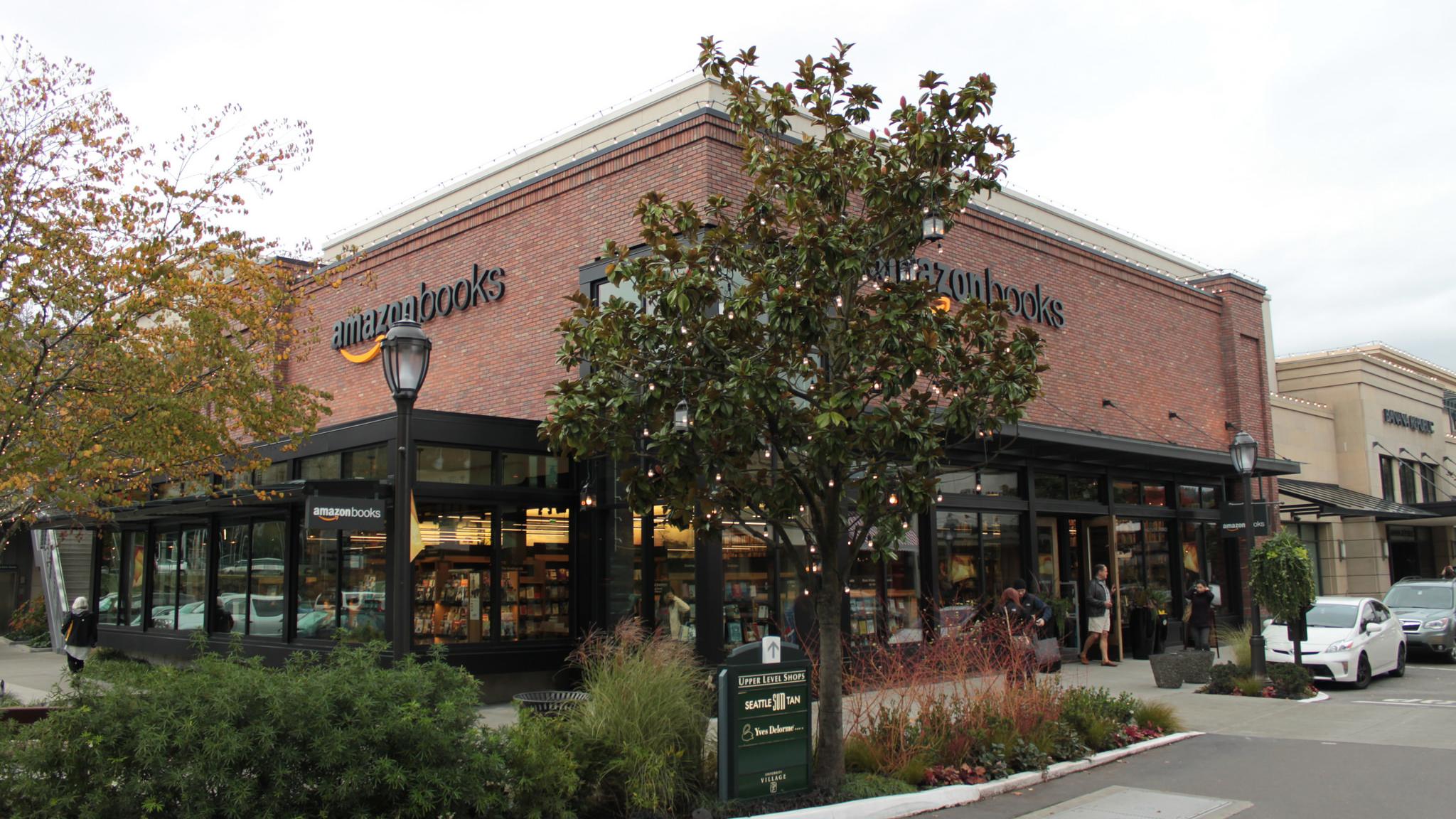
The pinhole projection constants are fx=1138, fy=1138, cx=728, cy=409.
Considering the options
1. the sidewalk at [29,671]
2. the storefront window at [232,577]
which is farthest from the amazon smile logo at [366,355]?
the sidewalk at [29,671]

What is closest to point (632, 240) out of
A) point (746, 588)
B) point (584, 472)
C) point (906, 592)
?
point (584, 472)

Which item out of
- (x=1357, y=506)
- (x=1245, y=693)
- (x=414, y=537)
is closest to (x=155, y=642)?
(x=414, y=537)

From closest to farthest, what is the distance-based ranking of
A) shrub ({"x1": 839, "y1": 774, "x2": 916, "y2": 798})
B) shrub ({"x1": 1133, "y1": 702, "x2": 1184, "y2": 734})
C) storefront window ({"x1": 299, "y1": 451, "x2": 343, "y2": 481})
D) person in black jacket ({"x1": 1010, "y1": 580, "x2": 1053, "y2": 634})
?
1. shrub ({"x1": 839, "y1": 774, "x2": 916, "y2": 798})
2. shrub ({"x1": 1133, "y1": 702, "x2": 1184, "y2": 734})
3. storefront window ({"x1": 299, "y1": 451, "x2": 343, "y2": 481})
4. person in black jacket ({"x1": 1010, "y1": 580, "x2": 1053, "y2": 634})

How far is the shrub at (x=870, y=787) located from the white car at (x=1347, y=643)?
34.9 ft

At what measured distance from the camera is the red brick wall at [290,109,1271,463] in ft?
58.3

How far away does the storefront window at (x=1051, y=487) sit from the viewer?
21188 millimetres

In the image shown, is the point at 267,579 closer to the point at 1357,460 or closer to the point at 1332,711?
the point at 1332,711

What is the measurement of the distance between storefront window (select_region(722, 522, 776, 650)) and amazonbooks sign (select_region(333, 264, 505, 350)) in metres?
6.76

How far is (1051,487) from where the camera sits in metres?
21.5

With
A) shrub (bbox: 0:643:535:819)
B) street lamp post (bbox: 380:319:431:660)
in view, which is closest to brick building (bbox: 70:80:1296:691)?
street lamp post (bbox: 380:319:431:660)

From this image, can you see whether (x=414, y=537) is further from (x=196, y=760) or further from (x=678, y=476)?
(x=196, y=760)

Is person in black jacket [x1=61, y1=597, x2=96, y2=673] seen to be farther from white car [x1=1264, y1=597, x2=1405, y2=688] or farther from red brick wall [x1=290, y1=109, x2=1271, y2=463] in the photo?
white car [x1=1264, y1=597, x2=1405, y2=688]

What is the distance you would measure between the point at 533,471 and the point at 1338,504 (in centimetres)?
2403

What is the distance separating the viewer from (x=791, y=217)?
33.7ft
